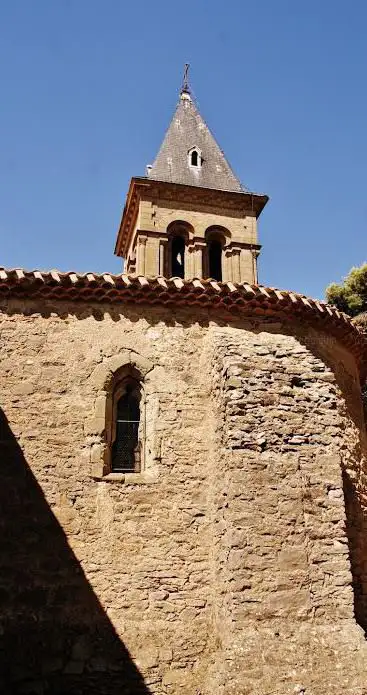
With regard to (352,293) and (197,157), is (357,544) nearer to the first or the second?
(352,293)

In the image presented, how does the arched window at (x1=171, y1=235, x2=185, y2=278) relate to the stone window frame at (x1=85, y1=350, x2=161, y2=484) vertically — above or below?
above

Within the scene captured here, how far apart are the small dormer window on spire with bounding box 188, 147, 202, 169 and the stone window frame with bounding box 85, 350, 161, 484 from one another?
12.9 meters

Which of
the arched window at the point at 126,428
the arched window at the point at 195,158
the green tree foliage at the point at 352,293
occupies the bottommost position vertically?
the arched window at the point at 126,428

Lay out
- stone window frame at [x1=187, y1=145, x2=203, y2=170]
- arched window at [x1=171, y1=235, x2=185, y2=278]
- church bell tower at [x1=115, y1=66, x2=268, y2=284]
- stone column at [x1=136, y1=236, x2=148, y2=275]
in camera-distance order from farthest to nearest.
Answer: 1. stone window frame at [x1=187, y1=145, x2=203, y2=170]
2. arched window at [x1=171, y1=235, x2=185, y2=278]
3. church bell tower at [x1=115, y1=66, x2=268, y2=284]
4. stone column at [x1=136, y1=236, x2=148, y2=275]

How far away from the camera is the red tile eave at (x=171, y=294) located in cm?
872

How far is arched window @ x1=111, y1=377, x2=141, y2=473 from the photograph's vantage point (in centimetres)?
858

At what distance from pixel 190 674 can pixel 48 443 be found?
11.0ft

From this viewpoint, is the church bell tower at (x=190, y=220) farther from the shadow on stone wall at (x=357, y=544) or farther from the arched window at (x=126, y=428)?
the shadow on stone wall at (x=357, y=544)

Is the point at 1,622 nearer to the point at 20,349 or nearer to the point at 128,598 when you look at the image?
the point at 128,598

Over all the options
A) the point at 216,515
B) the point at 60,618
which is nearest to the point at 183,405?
the point at 216,515

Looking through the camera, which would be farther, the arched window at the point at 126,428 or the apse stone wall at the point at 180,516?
the arched window at the point at 126,428

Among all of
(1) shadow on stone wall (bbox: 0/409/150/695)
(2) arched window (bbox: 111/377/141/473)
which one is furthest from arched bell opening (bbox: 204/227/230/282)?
(1) shadow on stone wall (bbox: 0/409/150/695)

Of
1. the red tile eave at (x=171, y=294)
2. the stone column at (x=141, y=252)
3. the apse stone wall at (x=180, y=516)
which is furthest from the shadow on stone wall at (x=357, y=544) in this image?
the stone column at (x=141, y=252)

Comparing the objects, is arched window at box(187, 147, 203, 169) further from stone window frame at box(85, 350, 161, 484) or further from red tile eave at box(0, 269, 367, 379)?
stone window frame at box(85, 350, 161, 484)
